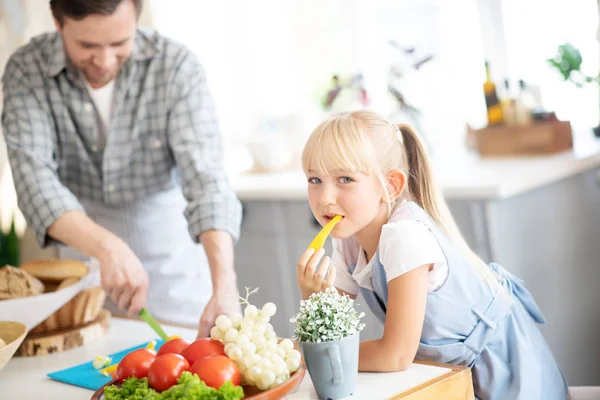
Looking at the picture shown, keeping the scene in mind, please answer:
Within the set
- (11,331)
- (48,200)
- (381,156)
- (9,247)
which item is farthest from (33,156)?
(9,247)

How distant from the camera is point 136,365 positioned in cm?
114

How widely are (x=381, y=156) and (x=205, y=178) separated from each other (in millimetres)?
654

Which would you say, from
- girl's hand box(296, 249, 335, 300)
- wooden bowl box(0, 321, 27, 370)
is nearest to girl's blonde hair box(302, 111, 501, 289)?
girl's hand box(296, 249, 335, 300)

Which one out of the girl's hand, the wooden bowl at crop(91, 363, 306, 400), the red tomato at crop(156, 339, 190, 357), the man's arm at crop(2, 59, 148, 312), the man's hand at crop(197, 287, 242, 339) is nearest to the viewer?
the wooden bowl at crop(91, 363, 306, 400)

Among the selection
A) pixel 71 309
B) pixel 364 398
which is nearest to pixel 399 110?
pixel 71 309

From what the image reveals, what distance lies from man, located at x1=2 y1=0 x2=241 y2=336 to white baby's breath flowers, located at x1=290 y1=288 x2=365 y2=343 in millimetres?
567

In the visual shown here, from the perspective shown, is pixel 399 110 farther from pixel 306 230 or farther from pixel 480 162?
pixel 306 230

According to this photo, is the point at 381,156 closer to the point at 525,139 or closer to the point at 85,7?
the point at 85,7

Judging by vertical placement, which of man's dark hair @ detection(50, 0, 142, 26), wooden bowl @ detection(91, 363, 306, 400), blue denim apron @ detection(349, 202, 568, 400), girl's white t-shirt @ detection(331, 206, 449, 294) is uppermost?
man's dark hair @ detection(50, 0, 142, 26)

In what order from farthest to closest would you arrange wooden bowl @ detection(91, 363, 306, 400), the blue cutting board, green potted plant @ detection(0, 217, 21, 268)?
green potted plant @ detection(0, 217, 21, 268) < the blue cutting board < wooden bowl @ detection(91, 363, 306, 400)

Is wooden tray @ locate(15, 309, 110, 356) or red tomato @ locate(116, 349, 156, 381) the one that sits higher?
red tomato @ locate(116, 349, 156, 381)

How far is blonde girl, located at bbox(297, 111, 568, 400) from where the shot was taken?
1.31 m

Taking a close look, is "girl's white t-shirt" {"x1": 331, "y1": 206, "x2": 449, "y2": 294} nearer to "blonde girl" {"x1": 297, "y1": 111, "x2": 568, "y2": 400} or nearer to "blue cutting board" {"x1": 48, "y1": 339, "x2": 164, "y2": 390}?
"blonde girl" {"x1": 297, "y1": 111, "x2": 568, "y2": 400}

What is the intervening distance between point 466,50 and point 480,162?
1.93 feet
